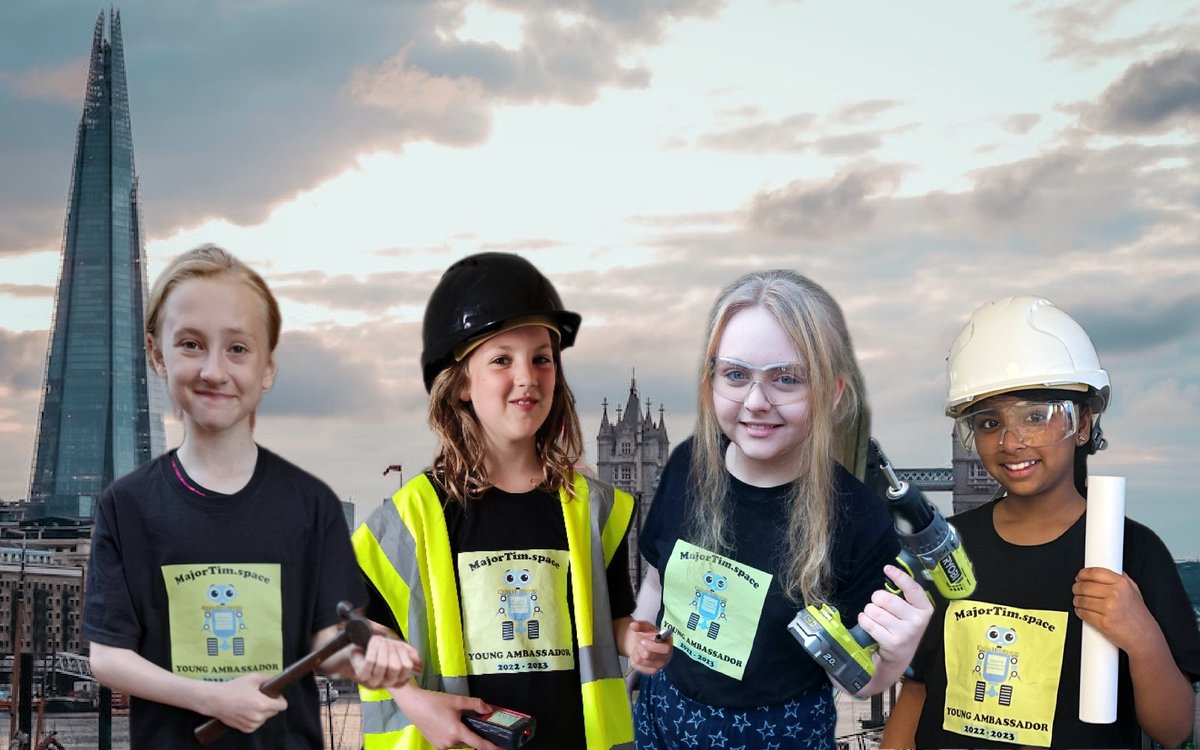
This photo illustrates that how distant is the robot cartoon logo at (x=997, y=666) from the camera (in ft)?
12.0

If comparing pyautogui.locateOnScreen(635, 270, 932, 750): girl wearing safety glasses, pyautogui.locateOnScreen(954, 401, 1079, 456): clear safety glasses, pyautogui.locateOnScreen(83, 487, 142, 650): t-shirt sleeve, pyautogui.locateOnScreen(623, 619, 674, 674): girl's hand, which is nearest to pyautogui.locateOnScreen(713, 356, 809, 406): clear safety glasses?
pyautogui.locateOnScreen(635, 270, 932, 750): girl wearing safety glasses

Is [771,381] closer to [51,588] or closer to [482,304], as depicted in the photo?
[482,304]

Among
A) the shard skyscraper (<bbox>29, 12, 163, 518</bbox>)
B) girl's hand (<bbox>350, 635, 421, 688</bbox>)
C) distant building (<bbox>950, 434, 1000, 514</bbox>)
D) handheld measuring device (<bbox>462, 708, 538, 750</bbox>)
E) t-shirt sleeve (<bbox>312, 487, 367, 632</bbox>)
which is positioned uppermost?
the shard skyscraper (<bbox>29, 12, 163, 518</bbox>)

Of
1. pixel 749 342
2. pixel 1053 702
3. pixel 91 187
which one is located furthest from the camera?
pixel 91 187

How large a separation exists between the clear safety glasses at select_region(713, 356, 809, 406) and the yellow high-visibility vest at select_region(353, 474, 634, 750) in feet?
1.89

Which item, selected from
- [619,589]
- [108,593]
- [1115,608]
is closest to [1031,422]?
[1115,608]

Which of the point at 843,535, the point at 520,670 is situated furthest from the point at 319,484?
the point at 843,535

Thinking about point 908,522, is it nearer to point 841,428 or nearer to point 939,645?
point 841,428

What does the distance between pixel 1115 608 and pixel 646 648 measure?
143cm

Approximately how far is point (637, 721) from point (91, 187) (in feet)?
20.7

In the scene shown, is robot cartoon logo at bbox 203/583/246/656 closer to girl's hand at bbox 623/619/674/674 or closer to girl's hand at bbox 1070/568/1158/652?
girl's hand at bbox 623/619/674/674

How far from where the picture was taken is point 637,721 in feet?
11.9

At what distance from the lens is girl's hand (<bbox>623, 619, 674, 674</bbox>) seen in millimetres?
3287

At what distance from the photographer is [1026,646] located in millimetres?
3656
